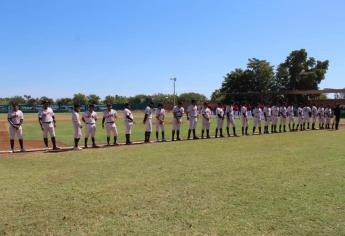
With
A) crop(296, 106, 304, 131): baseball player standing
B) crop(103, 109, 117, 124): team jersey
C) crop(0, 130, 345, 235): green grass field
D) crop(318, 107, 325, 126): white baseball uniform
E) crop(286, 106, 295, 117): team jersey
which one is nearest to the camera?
crop(0, 130, 345, 235): green grass field

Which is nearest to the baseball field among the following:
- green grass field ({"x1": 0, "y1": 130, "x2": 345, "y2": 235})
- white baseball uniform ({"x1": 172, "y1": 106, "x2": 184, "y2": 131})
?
green grass field ({"x1": 0, "y1": 130, "x2": 345, "y2": 235})

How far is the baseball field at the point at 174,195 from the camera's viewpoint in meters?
6.60

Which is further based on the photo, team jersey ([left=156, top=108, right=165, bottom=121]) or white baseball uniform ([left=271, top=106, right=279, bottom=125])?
white baseball uniform ([left=271, top=106, right=279, bottom=125])

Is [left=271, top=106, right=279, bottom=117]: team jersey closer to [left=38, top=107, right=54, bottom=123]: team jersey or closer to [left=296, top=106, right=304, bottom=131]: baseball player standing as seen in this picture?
[left=296, top=106, right=304, bottom=131]: baseball player standing

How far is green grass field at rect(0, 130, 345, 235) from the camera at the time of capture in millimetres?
6602

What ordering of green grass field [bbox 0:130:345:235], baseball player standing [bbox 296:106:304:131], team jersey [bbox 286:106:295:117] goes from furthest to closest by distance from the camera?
baseball player standing [bbox 296:106:304:131] → team jersey [bbox 286:106:295:117] → green grass field [bbox 0:130:345:235]

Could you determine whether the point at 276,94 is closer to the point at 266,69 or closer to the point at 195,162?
the point at 266,69

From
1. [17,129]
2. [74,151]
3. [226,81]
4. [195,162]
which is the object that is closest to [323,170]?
[195,162]

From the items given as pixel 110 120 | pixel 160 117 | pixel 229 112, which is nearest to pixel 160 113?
pixel 160 117

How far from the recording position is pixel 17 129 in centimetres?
1745

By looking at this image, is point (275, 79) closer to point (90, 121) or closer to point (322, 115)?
point (322, 115)

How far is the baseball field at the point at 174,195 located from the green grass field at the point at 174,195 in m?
0.02

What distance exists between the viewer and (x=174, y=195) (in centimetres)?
862

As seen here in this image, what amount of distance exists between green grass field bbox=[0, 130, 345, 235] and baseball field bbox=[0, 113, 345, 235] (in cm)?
2
